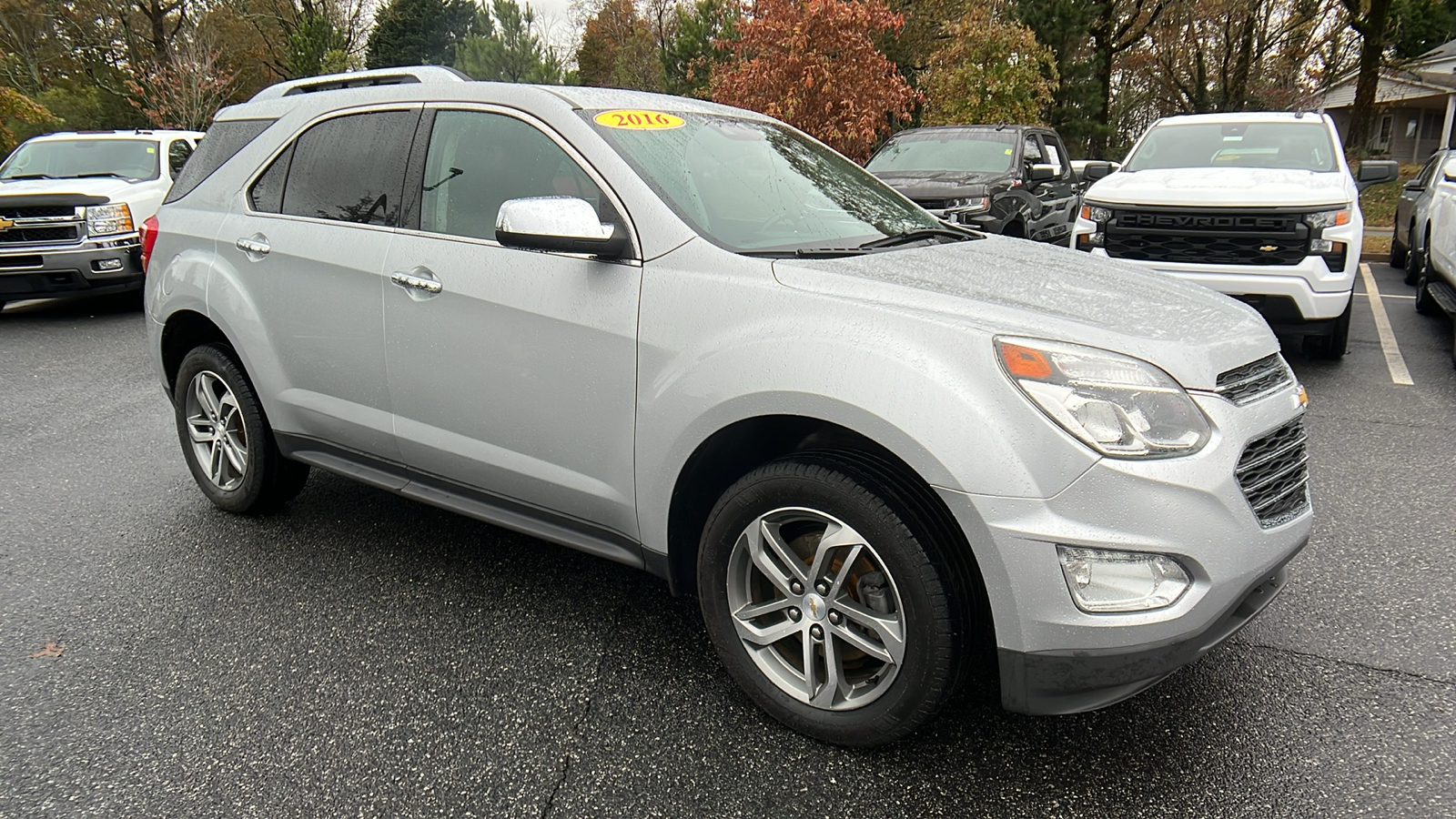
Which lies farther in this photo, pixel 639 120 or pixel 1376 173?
pixel 1376 173

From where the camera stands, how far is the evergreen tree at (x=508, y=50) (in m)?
51.7

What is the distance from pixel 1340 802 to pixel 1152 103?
55.7 metres

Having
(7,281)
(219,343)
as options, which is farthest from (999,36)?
(219,343)

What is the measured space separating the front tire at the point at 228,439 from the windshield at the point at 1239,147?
700 cm

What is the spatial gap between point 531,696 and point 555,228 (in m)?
1.37

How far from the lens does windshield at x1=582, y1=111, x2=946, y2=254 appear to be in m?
2.86

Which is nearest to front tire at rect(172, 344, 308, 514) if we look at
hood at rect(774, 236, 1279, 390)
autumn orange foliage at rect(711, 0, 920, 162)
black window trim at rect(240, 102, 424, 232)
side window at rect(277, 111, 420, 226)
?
black window trim at rect(240, 102, 424, 232)

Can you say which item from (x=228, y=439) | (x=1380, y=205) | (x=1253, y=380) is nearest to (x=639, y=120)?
(x=1253, y=380)

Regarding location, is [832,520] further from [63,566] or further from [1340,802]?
[63,566]

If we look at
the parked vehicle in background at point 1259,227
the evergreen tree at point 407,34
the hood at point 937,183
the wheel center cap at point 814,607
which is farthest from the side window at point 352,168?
the evergreen tree at point 407,34

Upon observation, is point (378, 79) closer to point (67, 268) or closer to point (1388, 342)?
point (67, 268)

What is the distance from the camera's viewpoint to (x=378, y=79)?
153 inches

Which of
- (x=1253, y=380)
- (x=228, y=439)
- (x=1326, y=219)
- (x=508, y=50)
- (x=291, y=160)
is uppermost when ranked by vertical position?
(x=508, y=50)

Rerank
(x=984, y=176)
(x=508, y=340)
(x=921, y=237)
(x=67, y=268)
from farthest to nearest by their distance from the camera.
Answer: (x=67, y=268) → (x=984, y=176) → (x=921, y=237) → (x=508, y=340)
